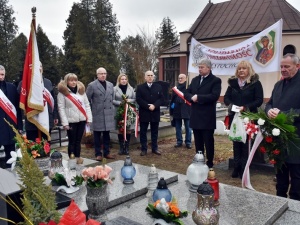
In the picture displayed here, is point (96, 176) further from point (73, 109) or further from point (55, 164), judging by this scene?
point (73, 109)

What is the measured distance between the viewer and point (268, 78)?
49.5ft

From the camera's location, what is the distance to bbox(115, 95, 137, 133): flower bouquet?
6.01 meters

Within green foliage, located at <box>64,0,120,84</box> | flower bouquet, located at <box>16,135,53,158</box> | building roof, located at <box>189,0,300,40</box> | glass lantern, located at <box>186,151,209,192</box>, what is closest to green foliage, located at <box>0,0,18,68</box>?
green foliage, located at <box>64,0,120,84</box>

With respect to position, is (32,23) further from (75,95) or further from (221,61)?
(221,61)

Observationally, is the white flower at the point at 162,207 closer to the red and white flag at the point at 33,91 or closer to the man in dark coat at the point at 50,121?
the red and white flag at the point at 33,91

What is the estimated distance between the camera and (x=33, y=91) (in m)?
4.22

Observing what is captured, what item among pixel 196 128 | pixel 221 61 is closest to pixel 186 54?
pixel 221 61

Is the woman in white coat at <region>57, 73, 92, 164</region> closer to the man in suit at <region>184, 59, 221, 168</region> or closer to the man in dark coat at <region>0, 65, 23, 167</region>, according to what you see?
the man in dark coat at <region>0, 65, 23, 167</region>

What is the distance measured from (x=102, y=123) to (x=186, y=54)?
14.8m

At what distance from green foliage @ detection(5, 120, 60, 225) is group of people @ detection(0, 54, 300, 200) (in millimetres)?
2463

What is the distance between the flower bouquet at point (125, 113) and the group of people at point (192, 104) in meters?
0.08

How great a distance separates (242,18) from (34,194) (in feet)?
61.4

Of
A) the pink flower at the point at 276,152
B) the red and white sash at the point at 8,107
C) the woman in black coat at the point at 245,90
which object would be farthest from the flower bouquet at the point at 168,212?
the red and white sash at the point at 8,107

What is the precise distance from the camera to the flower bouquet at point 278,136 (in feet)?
A: 9.45
